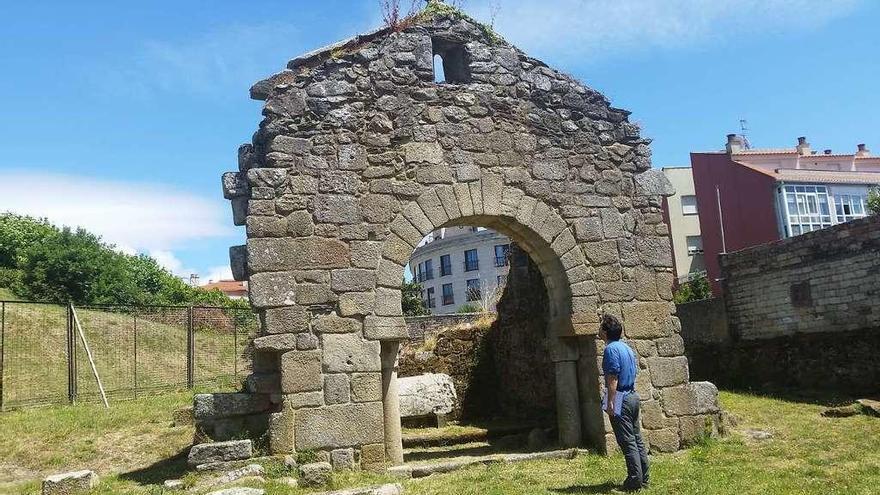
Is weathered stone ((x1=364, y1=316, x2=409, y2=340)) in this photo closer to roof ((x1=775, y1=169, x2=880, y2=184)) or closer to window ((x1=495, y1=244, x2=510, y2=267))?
roof ((x1=775, y1=169, x2=880, y2=184))

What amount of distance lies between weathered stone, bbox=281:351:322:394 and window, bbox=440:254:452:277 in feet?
150

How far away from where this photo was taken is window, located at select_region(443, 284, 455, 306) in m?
52.4

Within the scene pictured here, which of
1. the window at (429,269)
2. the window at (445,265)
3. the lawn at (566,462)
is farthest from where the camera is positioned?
the window at (429,269)

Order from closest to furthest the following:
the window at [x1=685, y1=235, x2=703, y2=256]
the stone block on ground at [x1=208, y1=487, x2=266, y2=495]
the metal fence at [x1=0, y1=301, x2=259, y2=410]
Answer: the stone block on ground at [x1=208, y1=487, x2=266, y2=495] → the metal fence at [x1=0, y1=301, x2=259, y2=410] → the window at [x1=685, y1=235, x2=703, y2=256]

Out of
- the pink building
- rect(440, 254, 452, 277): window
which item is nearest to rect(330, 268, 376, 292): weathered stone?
the pink building

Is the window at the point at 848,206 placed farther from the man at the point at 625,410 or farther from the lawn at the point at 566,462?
the man at the point at 625,410

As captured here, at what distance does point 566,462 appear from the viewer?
7727mm

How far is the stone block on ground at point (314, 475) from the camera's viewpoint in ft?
21.8

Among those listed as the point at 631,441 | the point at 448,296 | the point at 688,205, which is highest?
the point at 688,205

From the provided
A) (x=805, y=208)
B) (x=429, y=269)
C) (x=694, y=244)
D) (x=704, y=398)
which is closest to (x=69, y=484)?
(x=704, y=398)

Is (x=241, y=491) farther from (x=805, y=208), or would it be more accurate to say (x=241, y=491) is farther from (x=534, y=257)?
(x=805, y=208)

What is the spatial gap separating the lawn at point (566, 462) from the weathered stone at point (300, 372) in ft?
2.70

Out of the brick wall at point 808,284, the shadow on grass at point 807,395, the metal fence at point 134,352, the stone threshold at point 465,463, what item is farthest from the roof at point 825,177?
the stone threshold at point 465,463

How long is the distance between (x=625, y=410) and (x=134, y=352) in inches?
474
